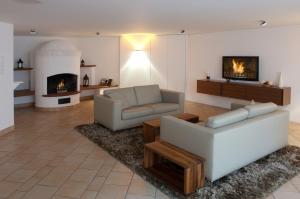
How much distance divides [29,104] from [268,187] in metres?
6.96

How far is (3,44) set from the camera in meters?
5.12

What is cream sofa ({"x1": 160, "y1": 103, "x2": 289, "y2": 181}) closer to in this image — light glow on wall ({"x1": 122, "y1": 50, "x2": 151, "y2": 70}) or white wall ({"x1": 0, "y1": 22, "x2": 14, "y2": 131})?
white wall ({"x1": 0, "y1": 22, "x2": 14, "y2": 131})

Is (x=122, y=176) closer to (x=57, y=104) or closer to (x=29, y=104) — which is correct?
(x=57, y=104)

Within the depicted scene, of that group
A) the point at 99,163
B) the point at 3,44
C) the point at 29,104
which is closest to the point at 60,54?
the point at 29,104

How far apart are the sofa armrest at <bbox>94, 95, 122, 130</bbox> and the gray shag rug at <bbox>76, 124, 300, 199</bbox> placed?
0.38 meters

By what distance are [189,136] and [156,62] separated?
19.7ft

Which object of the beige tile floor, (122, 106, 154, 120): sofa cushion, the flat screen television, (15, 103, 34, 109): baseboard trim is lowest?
the beige tile floor

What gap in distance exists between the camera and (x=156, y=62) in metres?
9.18

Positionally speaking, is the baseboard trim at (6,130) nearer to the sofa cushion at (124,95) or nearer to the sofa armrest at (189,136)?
the sofa cushion at (124,95)

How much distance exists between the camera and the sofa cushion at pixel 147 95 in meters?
6.25

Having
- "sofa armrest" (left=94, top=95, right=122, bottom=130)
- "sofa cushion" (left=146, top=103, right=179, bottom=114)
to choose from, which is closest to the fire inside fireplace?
"sofa armrest" (left=94, top=95, right=122, bottom=130)

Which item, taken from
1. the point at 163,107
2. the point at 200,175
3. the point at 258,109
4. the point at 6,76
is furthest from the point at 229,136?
the point at 6,76

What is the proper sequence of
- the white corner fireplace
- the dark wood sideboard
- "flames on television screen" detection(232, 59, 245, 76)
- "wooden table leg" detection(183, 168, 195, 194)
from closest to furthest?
"wooden table leg" detection(183, 168, 195, 194) < the dark wood sideboard < "flames on television screen" detection(232, 59, 245, 76) < the white corner fireplace

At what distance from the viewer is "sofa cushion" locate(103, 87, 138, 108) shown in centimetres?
585
